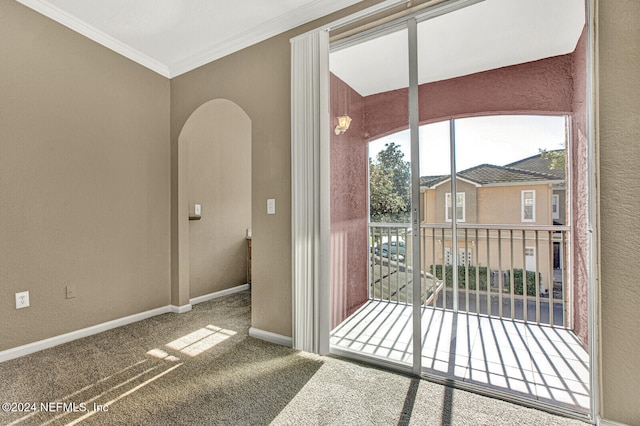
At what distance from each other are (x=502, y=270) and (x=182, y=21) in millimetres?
3832

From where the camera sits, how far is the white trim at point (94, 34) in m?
2.24

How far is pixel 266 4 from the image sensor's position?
222cm

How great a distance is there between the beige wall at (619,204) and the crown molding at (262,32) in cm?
151

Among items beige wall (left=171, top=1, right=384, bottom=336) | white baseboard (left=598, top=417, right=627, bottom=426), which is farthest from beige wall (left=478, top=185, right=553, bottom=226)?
beige wall (left=171, top=1, right=384, bottom=336)

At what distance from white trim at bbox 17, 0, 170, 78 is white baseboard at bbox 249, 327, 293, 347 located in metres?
2.78

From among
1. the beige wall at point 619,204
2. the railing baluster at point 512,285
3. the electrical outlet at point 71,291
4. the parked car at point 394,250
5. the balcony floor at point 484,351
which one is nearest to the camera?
the beige wall at point 619,204

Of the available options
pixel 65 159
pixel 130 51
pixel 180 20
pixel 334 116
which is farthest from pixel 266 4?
pixel 65 159

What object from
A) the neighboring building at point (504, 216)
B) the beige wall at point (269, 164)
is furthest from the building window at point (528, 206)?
the beige wall at point (269, 164)

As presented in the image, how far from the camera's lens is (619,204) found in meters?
1.43

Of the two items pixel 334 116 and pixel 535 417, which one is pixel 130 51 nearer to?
pixel 334 116

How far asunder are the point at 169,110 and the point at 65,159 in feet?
3.71

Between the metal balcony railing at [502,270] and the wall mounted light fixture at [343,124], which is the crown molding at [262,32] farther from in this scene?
the metal balcony railing at [502,270]

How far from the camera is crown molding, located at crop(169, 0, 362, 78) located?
2.20 meters

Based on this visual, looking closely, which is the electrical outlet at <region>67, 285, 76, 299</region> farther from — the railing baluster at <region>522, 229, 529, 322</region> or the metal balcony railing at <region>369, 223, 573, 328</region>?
the railing baluster at <region>522, 229, 529, 322</region>
